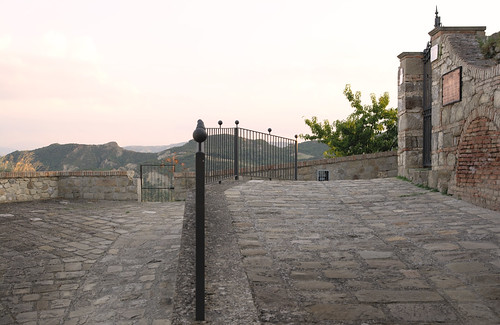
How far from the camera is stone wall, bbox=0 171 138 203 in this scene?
12.9 m

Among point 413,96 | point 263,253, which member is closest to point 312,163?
point 413,96

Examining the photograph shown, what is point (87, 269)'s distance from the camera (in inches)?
208

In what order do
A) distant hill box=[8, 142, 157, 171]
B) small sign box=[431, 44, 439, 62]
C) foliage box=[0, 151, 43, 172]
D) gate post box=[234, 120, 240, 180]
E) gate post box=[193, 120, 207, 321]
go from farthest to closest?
distant hill box=[8, 142, 157, 171]
foliage box=[0, 151, 43, 172]
gate post box=[234, 120, 240, 180]
small sign box=[431, 44, 439, 62]
gate post box=[193, 120, 207, 321]

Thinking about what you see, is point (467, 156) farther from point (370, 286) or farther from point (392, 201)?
point (370, 286)

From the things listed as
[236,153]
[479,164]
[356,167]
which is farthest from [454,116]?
[356,167]

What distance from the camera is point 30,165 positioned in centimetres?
1506

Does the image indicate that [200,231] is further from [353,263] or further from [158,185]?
[158,185]

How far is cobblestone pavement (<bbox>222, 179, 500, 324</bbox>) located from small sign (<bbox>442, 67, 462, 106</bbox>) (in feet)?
6.37

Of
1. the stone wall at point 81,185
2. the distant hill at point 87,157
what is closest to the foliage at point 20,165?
the stone wall at point 81,185

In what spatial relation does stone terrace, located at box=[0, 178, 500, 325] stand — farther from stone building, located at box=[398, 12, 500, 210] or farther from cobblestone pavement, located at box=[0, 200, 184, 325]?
stone building, located at box=[398, 12, 500, 210]

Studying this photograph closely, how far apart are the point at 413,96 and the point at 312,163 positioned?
16.5 feet

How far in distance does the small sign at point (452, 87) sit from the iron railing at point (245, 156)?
15.1 feet

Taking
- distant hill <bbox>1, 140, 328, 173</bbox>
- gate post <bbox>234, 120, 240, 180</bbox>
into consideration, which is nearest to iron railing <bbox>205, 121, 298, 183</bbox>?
gate post <bbox>234, 120, 240, 180</bbox>

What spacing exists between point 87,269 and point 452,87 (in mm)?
7096
